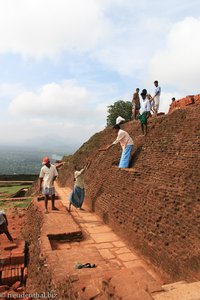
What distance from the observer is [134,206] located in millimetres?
6121

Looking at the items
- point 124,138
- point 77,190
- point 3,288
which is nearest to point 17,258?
point 3,288

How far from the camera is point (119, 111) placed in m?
23.2

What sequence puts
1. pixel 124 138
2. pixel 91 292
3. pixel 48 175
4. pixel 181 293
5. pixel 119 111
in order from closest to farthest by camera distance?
1. pixel 181 293
2. pixel 91 292
3. pixel 48 175
4. pixel 124 138
5. pixel 119 111

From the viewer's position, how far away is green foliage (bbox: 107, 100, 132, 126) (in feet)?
76.0

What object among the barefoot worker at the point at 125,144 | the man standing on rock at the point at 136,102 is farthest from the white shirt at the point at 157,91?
the barefoot worker at the point at 125,144

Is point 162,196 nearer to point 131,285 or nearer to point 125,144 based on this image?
point 131,285

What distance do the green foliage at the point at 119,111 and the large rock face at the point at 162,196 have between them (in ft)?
46.4

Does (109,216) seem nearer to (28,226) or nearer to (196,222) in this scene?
(28,226)

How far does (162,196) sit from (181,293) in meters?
2.47

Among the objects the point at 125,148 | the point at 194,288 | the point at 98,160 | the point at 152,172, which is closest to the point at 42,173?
the point at 125,148

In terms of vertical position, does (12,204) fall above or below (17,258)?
below

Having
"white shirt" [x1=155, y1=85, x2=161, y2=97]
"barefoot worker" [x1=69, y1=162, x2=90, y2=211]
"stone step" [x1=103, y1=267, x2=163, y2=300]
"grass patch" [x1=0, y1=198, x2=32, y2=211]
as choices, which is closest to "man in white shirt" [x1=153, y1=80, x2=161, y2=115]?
"white shirt" [x1=155, y1=85, x2=161, y2=97]

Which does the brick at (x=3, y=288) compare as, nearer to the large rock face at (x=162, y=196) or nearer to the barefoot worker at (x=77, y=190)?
the large rock face at (x=162, y=196)

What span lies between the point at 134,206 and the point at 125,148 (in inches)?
90.6
